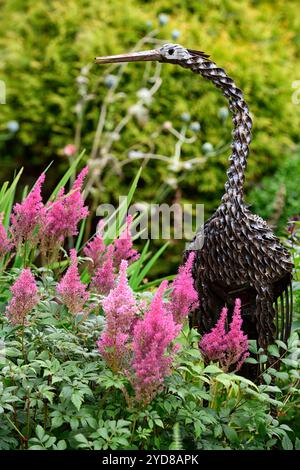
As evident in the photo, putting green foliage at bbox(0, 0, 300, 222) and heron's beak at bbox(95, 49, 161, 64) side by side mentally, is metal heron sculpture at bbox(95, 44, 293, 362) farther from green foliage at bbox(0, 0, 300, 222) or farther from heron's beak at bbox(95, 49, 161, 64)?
green foliage at bbox(0, 0, 300, 222)

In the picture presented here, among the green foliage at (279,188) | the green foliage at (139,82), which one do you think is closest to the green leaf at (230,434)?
the green foliage at (279,188)

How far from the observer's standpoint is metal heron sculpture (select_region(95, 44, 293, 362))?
2359mm

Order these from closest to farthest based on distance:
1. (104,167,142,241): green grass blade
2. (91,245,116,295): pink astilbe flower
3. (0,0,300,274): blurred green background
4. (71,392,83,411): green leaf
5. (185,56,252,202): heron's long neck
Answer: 1. (71,392,83,411): green leaf
2. (91,245,116,295): pink astilbe flower
3. (185,56,252,202): heron's long neck
4. (104,167,142,241): green grass blade
5. (0,0,300,274): blurred green background

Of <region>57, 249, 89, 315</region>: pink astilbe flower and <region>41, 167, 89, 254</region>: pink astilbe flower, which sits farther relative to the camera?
<region>41, 167, 89, 254</region>: pink astilbe flower

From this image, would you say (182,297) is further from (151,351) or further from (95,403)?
(95,403)

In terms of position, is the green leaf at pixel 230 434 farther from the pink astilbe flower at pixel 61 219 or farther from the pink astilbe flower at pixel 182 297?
the pink astilbe flower at pixel 61 219

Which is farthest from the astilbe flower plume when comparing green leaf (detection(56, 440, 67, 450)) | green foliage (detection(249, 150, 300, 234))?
green foliage (detection(249, 150, 300, 234))

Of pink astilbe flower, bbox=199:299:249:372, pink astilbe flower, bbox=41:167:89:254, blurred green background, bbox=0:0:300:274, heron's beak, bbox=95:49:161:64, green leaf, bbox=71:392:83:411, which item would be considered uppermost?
blurred green background, bbox=0:0:300:274

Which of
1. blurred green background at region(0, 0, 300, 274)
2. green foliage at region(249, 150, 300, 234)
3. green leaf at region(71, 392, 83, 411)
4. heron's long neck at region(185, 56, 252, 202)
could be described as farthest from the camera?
blurred green background at region(0, 0, 300, 274)

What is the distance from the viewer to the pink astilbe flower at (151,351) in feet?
6.20

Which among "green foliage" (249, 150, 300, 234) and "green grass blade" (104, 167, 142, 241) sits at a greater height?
"green foliage" (249, 150, 300, 234)

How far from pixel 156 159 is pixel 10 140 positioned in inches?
54.7

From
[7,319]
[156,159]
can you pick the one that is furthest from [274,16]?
[7,319]

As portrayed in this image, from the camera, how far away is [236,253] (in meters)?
2.37
